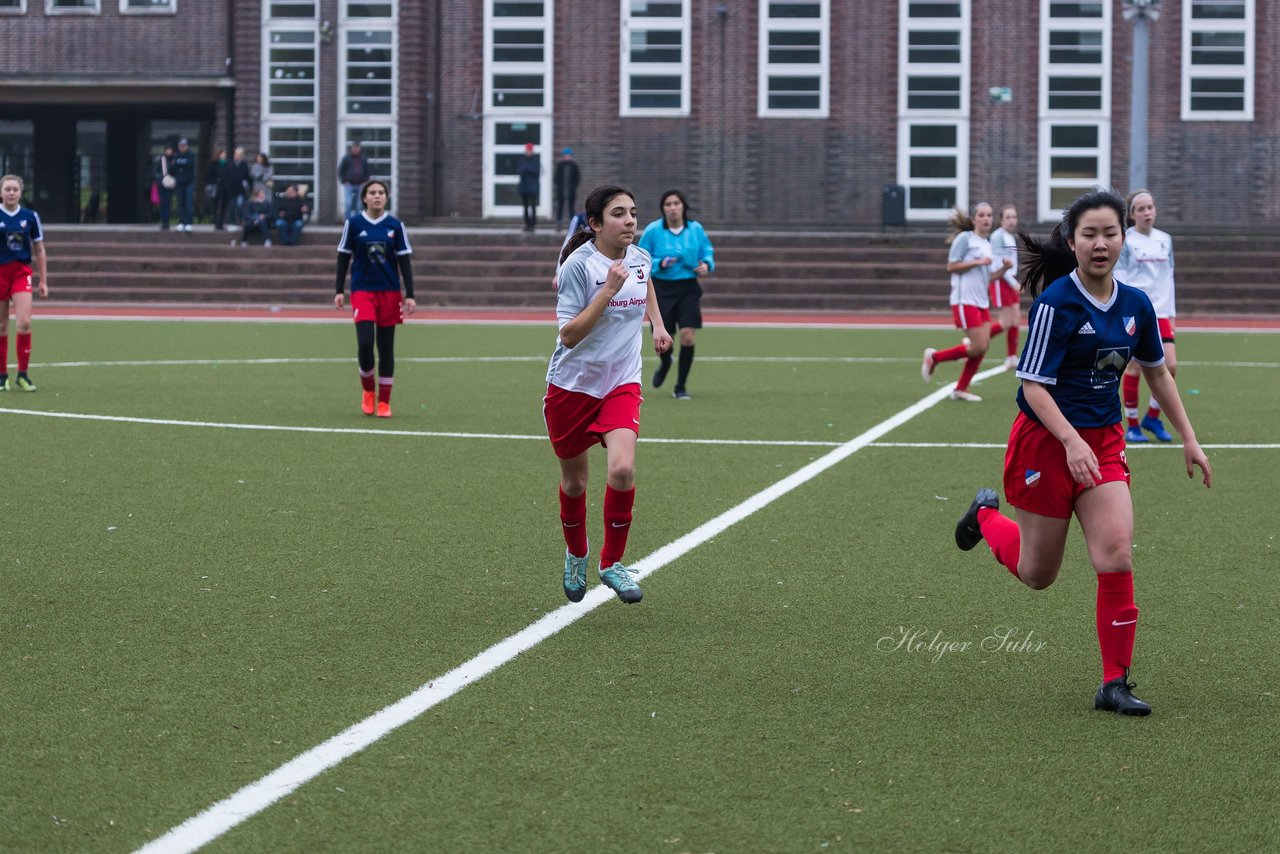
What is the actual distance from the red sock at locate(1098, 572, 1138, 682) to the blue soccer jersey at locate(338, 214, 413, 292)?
9.85 metres

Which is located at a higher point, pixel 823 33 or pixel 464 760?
pixel 823 33

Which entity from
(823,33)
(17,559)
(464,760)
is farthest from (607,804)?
(823,33)

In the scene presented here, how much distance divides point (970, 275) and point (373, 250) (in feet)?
18.4

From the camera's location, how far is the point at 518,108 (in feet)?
140

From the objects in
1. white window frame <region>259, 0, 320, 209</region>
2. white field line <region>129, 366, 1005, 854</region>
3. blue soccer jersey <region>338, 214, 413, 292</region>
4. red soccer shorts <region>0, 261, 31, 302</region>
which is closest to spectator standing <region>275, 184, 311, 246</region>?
white window frame <region>259, 0, 320, 209</region>

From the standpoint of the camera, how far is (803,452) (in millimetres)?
12539

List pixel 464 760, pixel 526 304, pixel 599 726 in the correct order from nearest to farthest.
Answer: pixel 464 760 < pixel 599 726 < pixel 526 304

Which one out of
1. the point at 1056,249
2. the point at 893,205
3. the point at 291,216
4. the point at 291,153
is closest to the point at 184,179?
the point at 291,216

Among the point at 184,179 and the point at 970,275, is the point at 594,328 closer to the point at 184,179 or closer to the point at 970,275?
the point at 970,275

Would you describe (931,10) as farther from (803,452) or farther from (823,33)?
(803,452)

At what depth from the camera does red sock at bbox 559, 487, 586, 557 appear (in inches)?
295

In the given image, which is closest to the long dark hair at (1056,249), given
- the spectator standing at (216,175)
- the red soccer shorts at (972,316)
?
the red soccer shorts at (972,316)

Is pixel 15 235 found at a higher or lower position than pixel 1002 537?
higher

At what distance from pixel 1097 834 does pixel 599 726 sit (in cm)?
158
